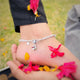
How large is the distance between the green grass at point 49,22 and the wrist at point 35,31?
496 millimetres

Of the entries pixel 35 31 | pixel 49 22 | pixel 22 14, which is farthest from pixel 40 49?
pixel 49 22

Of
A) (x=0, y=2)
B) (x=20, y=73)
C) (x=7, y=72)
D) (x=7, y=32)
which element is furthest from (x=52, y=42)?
(x=0, y=2)

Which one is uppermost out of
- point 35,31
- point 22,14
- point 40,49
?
point 22,14

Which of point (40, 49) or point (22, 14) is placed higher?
point (22, 14)

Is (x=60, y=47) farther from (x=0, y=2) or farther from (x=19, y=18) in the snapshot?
(x=0, y=2)

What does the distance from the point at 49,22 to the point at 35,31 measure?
113 cm

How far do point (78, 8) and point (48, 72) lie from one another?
823 millimetres

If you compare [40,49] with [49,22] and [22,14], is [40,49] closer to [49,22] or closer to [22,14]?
[22,14]

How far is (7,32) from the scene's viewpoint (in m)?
1.60

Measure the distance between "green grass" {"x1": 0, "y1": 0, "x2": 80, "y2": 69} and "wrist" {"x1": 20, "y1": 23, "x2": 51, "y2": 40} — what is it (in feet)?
1.63

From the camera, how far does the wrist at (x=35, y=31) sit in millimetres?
829

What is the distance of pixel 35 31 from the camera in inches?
32.6

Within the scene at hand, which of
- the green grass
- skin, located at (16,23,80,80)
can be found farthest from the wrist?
the green grass

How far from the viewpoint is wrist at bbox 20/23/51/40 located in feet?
2.72
